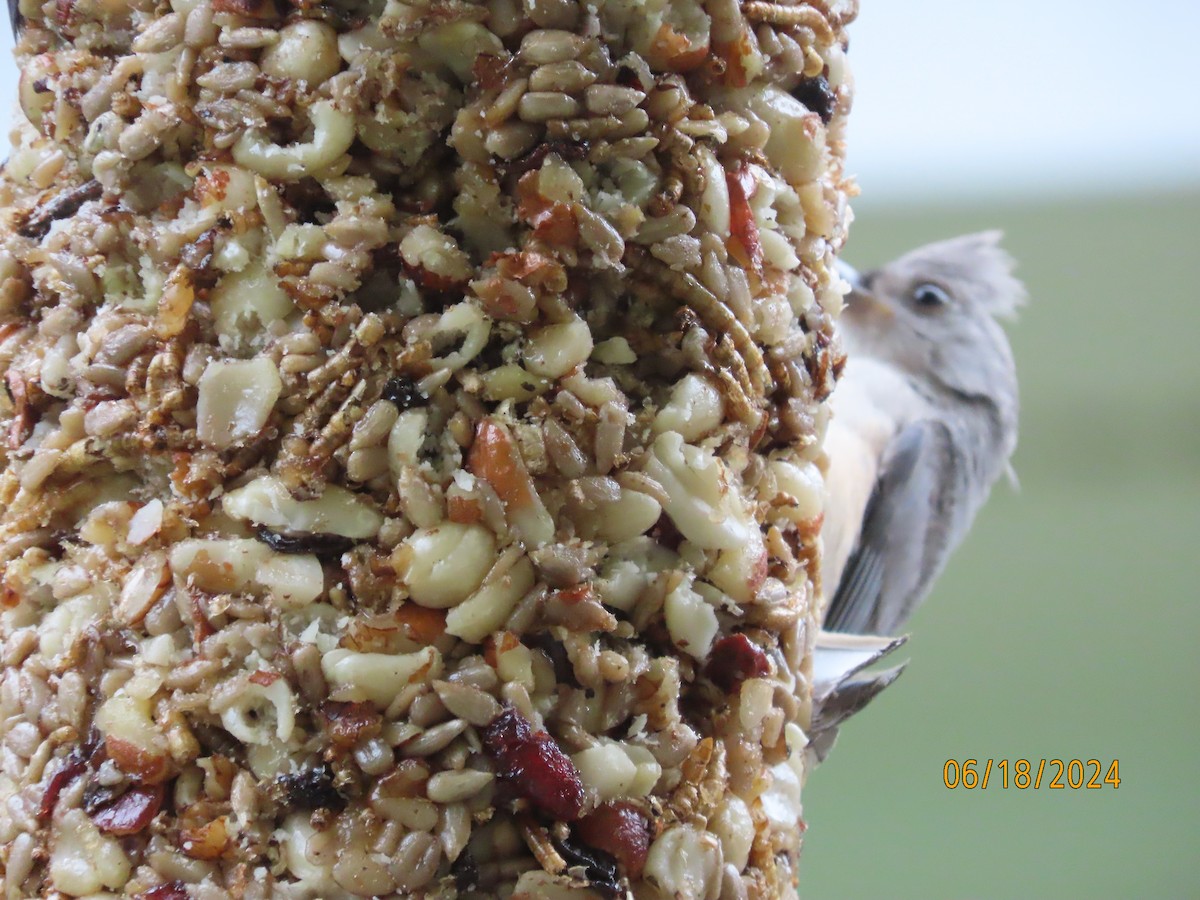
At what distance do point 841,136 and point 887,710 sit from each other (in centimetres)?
145

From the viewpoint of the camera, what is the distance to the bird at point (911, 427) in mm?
1328

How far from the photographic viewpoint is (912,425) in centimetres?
138

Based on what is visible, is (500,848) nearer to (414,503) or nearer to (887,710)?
(414,503)

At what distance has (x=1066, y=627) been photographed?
1.89 meters

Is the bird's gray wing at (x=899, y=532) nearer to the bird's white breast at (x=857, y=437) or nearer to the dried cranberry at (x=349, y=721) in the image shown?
the bird's white breast at (x=857, y=437)

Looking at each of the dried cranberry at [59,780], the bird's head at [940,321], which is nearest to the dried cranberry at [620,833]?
the dried cranberry at [59,780]

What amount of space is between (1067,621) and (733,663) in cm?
160

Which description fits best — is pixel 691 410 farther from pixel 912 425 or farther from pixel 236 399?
pixel 912 425

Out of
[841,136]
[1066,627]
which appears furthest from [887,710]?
[841,136]

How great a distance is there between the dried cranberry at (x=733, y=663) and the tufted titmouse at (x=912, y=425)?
707mm

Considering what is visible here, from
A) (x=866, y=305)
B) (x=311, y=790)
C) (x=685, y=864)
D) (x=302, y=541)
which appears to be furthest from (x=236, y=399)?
Answer: (x=866, y=305)

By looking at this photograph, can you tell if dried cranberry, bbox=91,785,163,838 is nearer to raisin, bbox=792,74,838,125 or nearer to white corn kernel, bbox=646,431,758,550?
white corn kernel, bbox=646,431,758,550

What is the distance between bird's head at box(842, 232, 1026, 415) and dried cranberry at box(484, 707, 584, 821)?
111 centimetres
